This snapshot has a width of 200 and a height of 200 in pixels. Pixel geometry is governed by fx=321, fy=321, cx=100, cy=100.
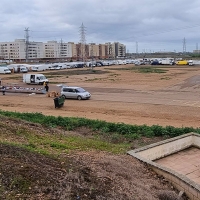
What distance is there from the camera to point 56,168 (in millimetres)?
7312

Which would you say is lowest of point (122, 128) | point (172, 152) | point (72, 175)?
point (172, 152)

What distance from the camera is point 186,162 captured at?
11008 millimetres

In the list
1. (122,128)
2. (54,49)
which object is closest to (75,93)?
(122,128)

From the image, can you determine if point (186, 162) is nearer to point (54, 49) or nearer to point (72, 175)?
point (72, 175)

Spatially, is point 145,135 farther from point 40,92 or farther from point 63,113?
point 40,92

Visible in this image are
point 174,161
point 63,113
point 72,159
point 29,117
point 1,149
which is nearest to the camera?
point 1,149

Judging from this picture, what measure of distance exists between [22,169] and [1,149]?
1347 mm

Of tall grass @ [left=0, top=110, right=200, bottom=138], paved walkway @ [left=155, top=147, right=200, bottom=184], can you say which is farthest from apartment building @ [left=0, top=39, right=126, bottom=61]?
paved walkway @ [left=155, top=147, right=200, bottom=184]

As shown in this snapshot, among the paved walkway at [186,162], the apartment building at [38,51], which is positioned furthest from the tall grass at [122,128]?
the apartment building at [38,51]

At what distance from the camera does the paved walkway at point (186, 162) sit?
9955 mm

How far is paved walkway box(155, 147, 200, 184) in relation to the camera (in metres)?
9.95

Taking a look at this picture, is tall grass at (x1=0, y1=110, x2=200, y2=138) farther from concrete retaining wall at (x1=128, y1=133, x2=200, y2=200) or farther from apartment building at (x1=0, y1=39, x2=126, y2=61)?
apartment building at (x1=0, y1=39, x2=126, y2=61)

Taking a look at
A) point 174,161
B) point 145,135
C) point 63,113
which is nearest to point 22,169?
point 174,161

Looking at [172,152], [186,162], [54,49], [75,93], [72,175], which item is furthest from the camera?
[54,49]
